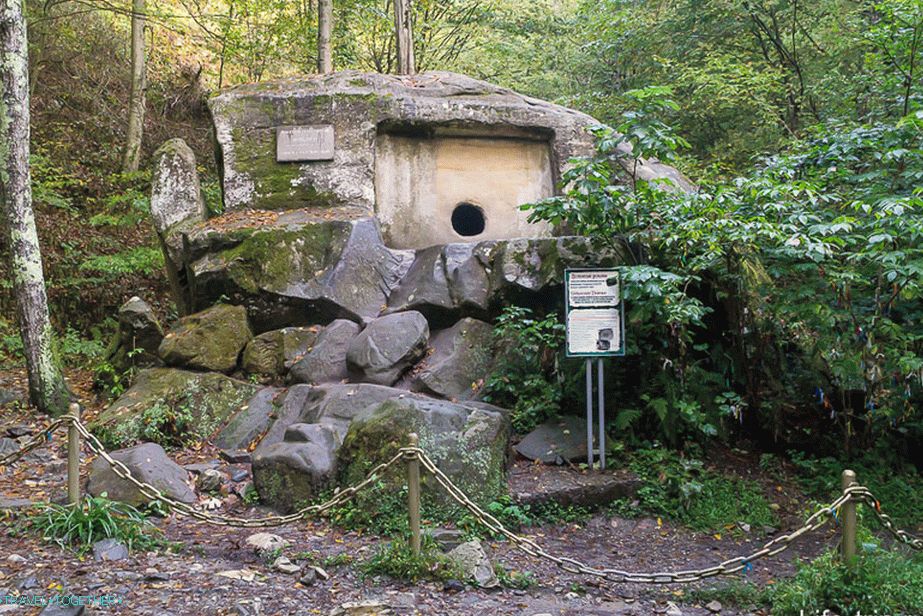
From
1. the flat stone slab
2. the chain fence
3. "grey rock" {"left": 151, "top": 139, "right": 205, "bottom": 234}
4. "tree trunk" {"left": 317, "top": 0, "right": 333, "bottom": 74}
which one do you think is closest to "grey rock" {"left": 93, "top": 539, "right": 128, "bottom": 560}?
the chain fence

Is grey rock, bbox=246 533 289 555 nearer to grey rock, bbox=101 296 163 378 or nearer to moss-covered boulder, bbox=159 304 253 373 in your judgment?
moss-covered boulder, bbox=159 304 253 373

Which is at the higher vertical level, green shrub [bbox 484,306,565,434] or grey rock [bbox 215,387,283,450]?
green shrub [bbox 484,306,565,434]

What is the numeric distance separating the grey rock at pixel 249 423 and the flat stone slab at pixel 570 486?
2.54 meters

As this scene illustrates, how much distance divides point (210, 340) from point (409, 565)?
4.35 m

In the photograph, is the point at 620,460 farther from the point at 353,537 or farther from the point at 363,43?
the point at 363,43

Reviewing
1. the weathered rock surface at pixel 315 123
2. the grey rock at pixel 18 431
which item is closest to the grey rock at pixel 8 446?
the grey rock at pixel 18 431

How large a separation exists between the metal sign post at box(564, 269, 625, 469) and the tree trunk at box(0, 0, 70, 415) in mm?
5653

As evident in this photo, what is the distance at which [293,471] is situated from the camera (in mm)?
5312

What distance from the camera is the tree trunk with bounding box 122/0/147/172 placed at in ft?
45.7

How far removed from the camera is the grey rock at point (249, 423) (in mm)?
6707

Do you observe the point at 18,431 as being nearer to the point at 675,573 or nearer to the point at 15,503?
the point at 15,503

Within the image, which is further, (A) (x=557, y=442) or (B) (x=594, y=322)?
(A) (x=557, y=442)

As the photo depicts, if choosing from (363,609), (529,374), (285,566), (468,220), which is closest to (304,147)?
(468,220)

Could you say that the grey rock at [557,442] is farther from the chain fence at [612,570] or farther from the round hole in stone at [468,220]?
the round hole in stone at [468,220]
